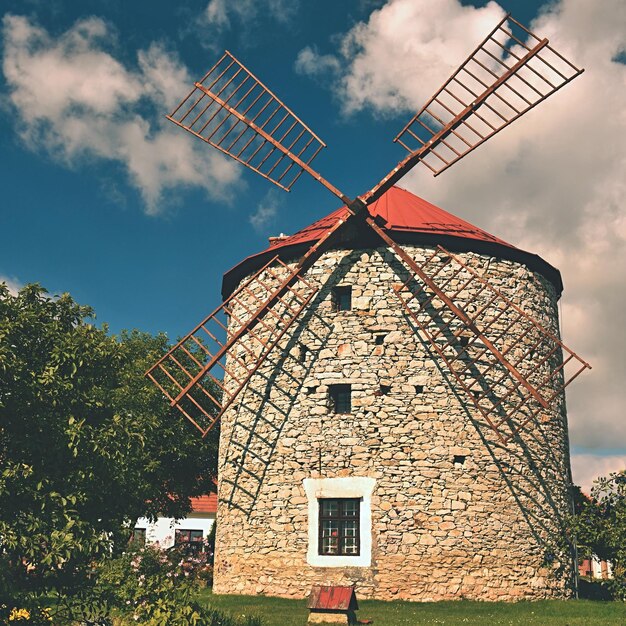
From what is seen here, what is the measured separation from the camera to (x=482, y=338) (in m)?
16.8

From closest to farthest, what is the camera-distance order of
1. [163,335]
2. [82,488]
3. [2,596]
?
[2,596] < [82,488] < [163,335]

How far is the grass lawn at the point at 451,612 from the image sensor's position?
13.5 metres

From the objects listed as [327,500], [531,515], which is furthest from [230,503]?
[531,515]

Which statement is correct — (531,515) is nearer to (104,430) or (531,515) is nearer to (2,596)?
(104,430)

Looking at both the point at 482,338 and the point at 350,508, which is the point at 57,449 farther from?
the point at 482,338

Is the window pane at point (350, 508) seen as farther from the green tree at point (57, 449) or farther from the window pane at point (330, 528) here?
the green tree at point (57, 449)

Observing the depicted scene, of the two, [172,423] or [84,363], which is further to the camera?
[172,423]

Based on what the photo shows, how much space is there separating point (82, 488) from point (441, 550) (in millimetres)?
8384

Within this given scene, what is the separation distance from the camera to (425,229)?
59.5 feet

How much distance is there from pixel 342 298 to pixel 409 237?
2120mm

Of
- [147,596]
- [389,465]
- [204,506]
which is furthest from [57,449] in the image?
[204,506]

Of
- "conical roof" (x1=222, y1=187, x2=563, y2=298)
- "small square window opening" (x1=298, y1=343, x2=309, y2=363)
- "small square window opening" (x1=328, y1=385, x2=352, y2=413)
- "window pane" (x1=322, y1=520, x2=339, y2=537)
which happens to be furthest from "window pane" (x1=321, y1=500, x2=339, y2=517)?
"conical roof" (x1=222, y1=187, x2=563, y2=298)

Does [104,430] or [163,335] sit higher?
[163,335]

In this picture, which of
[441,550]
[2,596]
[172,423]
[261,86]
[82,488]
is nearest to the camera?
[2,596]
